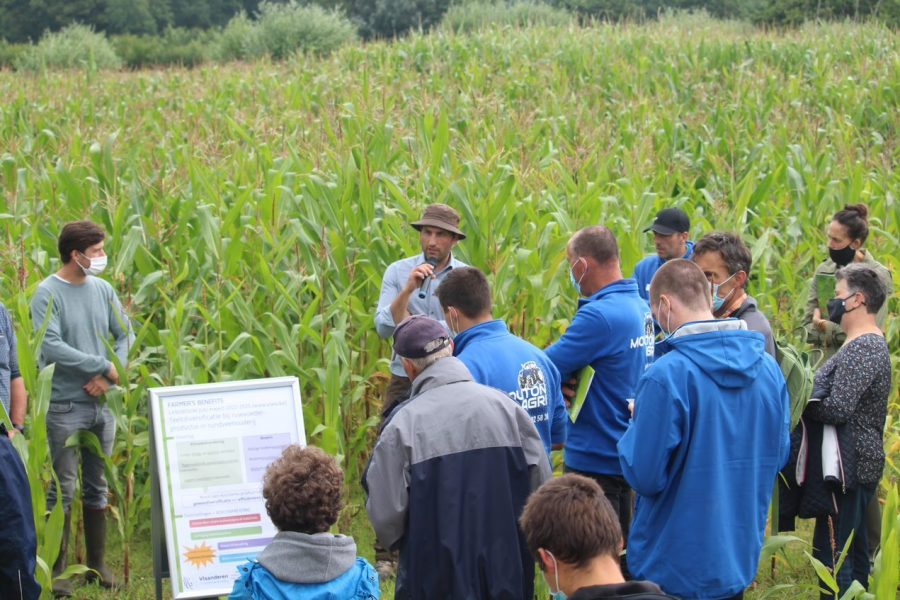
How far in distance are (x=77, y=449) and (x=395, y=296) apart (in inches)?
70.5

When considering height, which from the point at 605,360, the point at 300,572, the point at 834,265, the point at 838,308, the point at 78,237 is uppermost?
the point at 78,237

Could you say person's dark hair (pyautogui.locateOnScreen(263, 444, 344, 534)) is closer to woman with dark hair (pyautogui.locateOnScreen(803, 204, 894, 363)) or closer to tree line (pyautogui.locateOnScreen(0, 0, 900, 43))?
woman with dark hair (pyautogui.locateOnScreen(803, 204, 894, 363))

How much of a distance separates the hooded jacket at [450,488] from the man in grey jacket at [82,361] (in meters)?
2.33

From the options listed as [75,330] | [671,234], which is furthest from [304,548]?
[671,234]

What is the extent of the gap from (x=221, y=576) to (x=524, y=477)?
1.51 m

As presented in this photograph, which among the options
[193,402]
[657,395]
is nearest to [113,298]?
[193,402]

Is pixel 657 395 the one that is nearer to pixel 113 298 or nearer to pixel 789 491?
pixel 789 491

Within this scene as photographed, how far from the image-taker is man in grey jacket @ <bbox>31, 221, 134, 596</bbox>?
540 centimetres

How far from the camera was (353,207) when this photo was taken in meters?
8.05

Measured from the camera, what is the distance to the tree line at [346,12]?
106ft

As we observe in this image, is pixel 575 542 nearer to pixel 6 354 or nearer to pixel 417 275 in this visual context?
pixel 417 275

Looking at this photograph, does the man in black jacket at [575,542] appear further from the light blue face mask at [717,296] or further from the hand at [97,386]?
the hand at [97,386]

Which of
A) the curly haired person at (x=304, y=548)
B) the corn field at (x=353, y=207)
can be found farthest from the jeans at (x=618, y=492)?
the curly haired person at (x=304, y=548)

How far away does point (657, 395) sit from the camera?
3.71 meters
